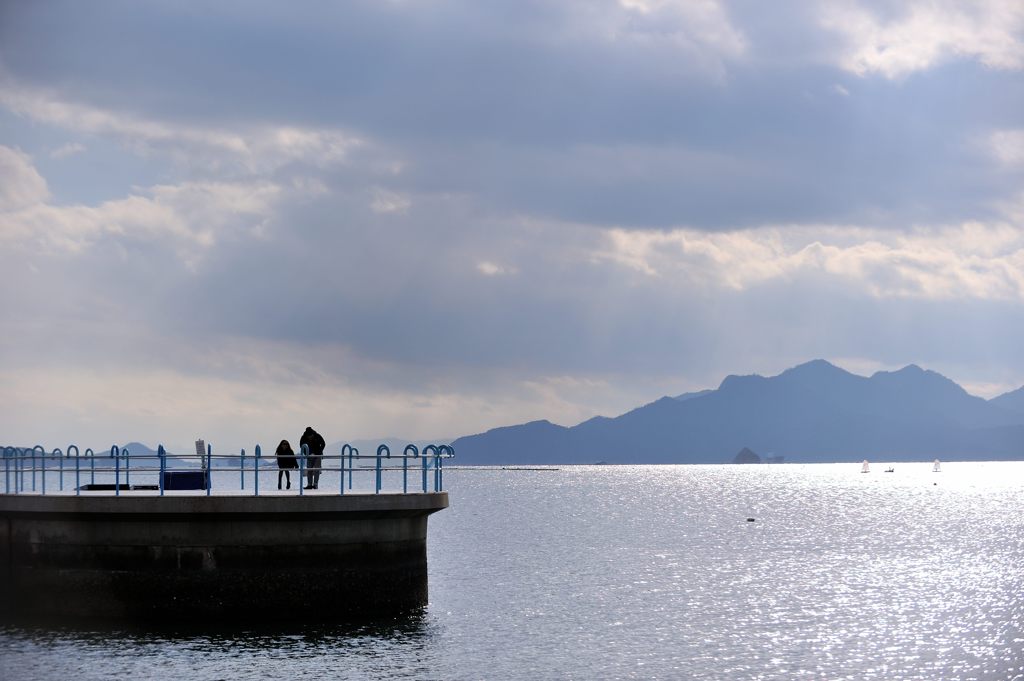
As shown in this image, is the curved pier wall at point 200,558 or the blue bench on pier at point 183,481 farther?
the blue bench on pier at point 183,481

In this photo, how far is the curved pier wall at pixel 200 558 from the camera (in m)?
32.4

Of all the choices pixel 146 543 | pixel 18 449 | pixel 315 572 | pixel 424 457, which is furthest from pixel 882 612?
pixel 18 449

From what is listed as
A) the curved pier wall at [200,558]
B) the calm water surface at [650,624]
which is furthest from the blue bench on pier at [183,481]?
the calm water surface at [650,624]

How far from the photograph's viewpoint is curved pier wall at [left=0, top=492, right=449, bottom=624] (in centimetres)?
3244

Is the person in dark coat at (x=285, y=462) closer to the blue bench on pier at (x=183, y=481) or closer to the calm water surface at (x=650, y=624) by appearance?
the blue bench on pier at (x=183, y=481)

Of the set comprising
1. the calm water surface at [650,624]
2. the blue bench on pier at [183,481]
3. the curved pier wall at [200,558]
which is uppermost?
the blue bench on pier at [183,481]

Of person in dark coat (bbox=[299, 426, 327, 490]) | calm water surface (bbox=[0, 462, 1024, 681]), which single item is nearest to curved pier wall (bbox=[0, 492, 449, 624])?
calm water surface (bbox=[0, 462, 1024, 681])

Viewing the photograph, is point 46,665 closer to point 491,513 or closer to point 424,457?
point 424,457

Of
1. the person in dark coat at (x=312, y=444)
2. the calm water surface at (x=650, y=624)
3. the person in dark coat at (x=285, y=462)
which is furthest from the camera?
the person in dark coat at (x=312, y=444)

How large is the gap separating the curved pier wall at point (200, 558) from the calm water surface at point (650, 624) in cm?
71

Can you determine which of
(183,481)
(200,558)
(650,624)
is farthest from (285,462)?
(650,624)

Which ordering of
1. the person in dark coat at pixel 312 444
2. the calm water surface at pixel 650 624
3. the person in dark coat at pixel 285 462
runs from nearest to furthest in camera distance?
the calm water surface at pixel 650 624 < the person in dark coat at pixel 285 462 < the person in dark coat at pixel 312 444

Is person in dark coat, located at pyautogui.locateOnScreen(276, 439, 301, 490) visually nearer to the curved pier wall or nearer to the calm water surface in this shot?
the curved pier wall

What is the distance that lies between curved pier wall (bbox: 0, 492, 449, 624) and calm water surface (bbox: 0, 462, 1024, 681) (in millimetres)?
713
